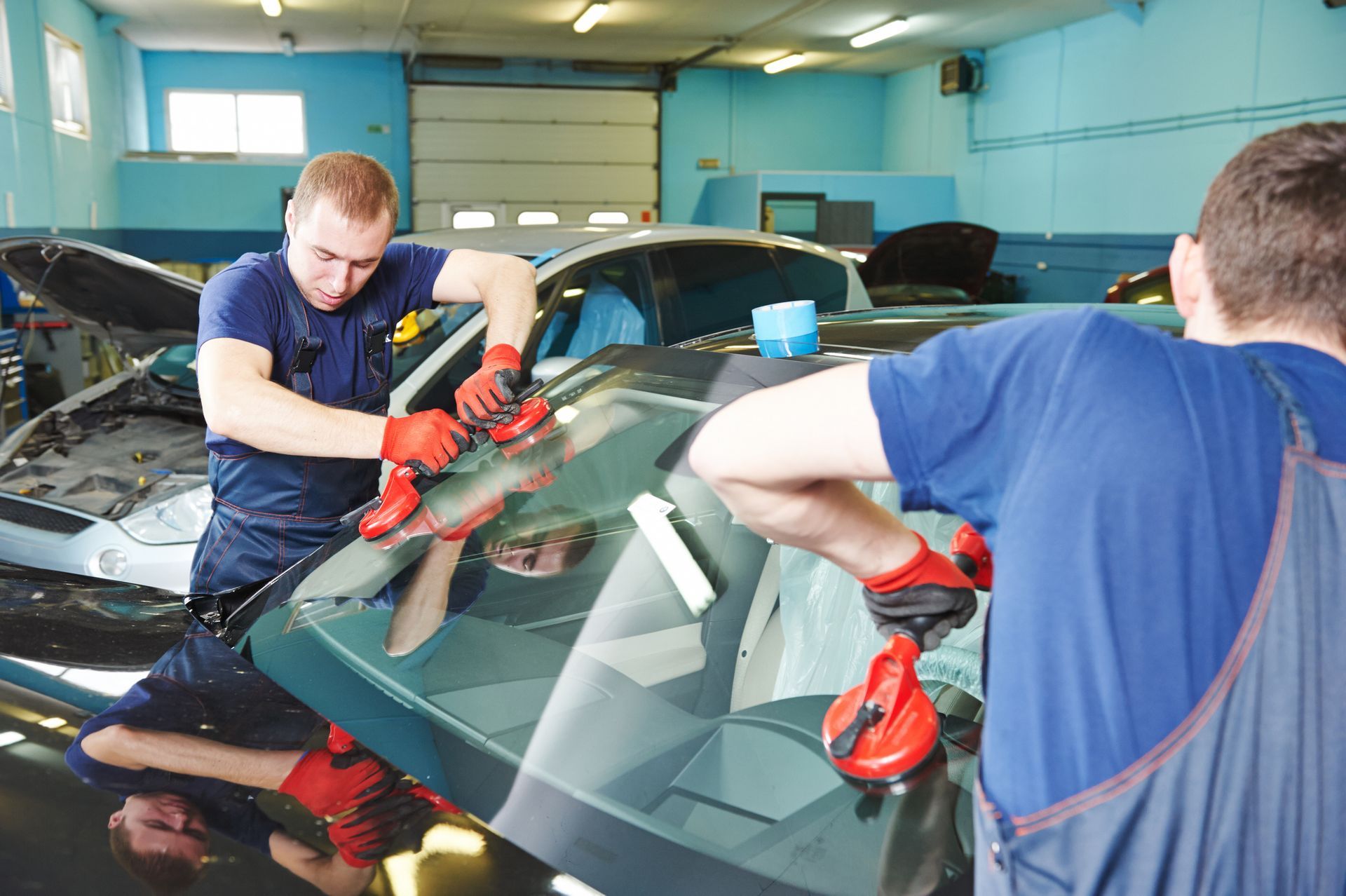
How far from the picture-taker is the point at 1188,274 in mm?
877

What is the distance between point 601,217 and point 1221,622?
1353 cm

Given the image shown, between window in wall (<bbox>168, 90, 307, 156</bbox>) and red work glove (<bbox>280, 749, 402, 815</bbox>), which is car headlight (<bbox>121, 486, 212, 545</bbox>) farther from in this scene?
window in wall (<bbox>168, 90, 307, 156</bbox>)

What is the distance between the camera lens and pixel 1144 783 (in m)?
0.77

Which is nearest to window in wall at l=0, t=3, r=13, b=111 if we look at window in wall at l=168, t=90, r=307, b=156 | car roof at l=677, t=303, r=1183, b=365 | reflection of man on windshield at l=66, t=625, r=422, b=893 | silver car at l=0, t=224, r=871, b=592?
window in wall at l=168, t=90, r=307, b=156

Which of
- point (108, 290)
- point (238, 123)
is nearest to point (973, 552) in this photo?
point (108, 290)

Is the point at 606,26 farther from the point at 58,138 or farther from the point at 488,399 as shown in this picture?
the point at 488,399

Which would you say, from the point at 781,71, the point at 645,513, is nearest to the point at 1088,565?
the point at 645,513

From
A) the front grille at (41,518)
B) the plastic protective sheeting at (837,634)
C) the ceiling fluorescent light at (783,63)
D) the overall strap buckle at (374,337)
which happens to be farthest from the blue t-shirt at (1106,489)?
the ceiling fluorescent light at (783,63)

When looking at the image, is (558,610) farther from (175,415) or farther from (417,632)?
(175,415)

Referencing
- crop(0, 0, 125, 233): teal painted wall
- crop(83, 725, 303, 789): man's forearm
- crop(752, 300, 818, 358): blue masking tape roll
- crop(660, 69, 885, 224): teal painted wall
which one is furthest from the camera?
crop(660, 69, 885, 224): teal painted wall

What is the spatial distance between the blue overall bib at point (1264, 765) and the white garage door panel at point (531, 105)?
13.4m

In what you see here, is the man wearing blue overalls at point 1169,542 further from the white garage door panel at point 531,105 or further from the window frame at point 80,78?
the white garage door panel at point 531,105

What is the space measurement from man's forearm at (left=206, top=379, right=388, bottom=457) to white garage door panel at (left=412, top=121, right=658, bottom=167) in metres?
11.9

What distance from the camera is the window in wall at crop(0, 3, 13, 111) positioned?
790 cm
